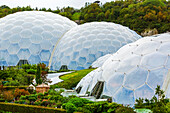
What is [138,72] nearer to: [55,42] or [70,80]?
[70,80]

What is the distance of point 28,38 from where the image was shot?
30.6 m

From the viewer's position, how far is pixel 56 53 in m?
30.0

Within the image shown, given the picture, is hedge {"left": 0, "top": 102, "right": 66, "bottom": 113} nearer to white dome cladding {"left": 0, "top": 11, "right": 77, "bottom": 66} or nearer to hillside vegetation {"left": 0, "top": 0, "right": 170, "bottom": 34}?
white dome cladding {"left": 0, "top": 11, "right": 77, "bottom": 66}

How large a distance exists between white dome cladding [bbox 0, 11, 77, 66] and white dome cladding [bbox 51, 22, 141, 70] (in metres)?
1.67

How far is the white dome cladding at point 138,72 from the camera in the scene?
41.1 feet

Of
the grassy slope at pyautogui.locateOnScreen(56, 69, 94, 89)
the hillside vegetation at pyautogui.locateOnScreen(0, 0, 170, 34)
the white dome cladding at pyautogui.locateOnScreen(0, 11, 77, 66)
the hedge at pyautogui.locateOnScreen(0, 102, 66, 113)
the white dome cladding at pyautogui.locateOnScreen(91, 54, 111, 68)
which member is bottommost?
the grassy slope at pyautogui.locateOnScreen(56, 69, 94, 89)

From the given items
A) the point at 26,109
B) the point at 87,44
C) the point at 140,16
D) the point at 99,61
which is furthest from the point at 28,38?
the point at 140,16

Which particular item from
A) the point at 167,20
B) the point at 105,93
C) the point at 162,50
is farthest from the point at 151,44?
the point at 167,20

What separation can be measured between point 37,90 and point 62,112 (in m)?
6.13

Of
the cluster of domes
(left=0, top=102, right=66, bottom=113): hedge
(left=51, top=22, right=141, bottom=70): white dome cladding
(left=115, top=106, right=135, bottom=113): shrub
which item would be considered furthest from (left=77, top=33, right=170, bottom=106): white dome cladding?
the cluster of domes

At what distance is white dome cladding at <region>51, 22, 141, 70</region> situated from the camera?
27484 millimetres

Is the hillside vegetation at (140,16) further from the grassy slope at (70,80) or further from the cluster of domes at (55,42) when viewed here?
the grassy slope at (70,80)

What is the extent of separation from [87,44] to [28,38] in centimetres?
781

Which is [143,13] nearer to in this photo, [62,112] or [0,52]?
[0,52]
